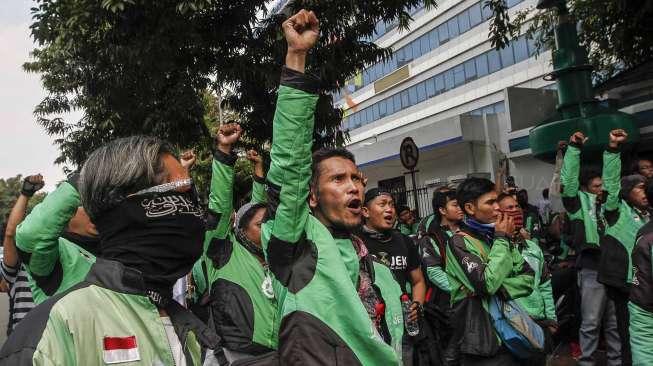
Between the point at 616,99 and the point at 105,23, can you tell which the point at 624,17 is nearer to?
the point at 616,99

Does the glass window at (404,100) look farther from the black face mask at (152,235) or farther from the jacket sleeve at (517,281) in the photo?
the black face mask at (152,235)

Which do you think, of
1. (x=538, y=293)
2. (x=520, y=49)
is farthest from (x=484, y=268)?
(x=520, y=49)

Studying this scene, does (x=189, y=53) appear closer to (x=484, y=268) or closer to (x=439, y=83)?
(x=484, y=268)

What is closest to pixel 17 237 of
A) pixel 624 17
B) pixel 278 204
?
pixel 278 204

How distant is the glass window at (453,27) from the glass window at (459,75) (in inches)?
66.5

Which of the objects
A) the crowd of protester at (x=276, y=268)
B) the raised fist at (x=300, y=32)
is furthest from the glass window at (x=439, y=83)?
the raised fist at (x=300, y=32)

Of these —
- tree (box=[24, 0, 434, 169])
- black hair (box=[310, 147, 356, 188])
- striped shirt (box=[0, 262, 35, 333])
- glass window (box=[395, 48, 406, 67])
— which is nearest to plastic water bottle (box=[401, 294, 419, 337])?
black hair (box=[310, 147, 356, 188])

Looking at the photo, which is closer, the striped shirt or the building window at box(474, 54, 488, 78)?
the striped shirt

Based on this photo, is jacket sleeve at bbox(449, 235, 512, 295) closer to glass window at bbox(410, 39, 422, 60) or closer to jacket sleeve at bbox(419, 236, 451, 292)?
jacket sleeve at bbox(419, 236, 451, 292)

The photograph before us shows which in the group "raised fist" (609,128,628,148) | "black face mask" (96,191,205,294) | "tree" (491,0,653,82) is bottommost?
"black face mask" (96,191,205,294)

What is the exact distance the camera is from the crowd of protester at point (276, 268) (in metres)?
1.56

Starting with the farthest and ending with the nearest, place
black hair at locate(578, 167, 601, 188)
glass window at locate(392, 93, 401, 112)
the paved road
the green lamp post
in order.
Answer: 1. glass window at locate(392, 93, 401, 112)
2. the green lamp post
3. the paved road
4. black hair at locate(578, 167, 601, 188)

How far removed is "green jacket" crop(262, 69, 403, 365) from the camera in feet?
6.17

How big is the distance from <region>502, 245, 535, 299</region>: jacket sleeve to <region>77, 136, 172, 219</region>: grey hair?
2513mm
